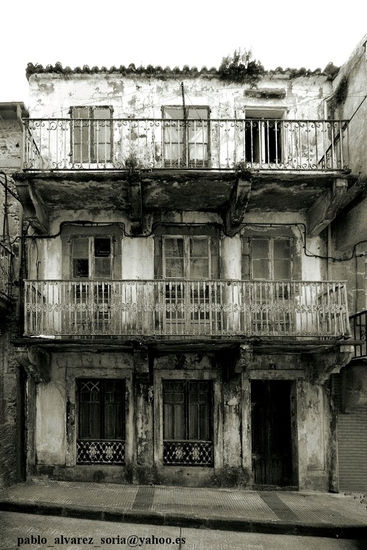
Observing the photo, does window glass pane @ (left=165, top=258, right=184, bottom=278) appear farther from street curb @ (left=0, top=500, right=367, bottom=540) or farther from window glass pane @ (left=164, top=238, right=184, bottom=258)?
street curb @ (left=0, top=500, right=367, bottom=540)

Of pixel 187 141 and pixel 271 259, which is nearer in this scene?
pixel 187 141

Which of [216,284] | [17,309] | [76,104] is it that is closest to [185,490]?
[216,284]

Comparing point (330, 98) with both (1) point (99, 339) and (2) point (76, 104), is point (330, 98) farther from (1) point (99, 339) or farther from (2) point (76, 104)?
(1) point (99, 339)

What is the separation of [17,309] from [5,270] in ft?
2.99

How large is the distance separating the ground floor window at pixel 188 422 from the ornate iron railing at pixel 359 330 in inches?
133

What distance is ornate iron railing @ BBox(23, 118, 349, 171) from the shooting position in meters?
12.6

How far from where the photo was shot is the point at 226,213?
1248 cm

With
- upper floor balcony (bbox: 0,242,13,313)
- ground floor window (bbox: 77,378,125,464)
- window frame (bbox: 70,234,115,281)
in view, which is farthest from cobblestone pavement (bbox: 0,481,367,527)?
window frame (bbox: 70,234,115,281)

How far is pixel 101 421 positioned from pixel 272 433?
396 centimetres

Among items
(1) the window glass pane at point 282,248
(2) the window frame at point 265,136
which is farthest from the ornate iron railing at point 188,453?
(2) the window frame at point 265,136

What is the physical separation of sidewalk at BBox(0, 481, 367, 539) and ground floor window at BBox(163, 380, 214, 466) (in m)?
0.70

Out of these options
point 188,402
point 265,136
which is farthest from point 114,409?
point 265,136

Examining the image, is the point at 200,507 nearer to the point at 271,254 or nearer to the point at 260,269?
the point at 260,269

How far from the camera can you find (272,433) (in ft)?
41.7
